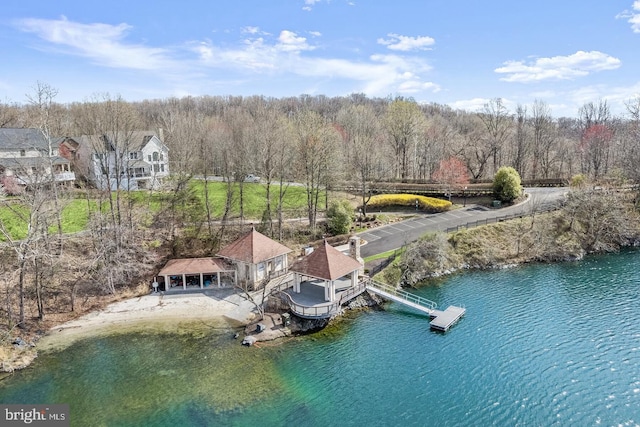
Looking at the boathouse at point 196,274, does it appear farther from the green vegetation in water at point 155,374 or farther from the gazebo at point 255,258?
the green vegetation in water at point 155,374

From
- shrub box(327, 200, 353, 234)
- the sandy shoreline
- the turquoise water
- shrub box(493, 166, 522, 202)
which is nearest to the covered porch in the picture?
the turquoise water

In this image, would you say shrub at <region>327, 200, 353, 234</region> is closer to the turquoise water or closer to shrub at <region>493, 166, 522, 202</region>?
the turquoise water

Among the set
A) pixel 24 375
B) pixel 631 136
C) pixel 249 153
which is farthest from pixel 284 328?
pixel 631 136

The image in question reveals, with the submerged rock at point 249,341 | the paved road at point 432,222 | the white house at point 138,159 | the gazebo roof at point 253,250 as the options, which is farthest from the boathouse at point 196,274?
the white house at point 138,159

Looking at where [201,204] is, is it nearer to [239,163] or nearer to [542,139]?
[239,163]

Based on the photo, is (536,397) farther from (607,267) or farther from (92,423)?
(607,267)

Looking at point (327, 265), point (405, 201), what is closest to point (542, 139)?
point (405, 201)

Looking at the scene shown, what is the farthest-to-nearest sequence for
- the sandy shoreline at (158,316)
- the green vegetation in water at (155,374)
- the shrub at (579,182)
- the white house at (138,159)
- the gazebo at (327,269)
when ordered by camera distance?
the white house at (138,159), the shrub at (579,182), the gazebo at (327,269), the sandy shoreline at (158,316), the green vegetation in water at (155,374)
